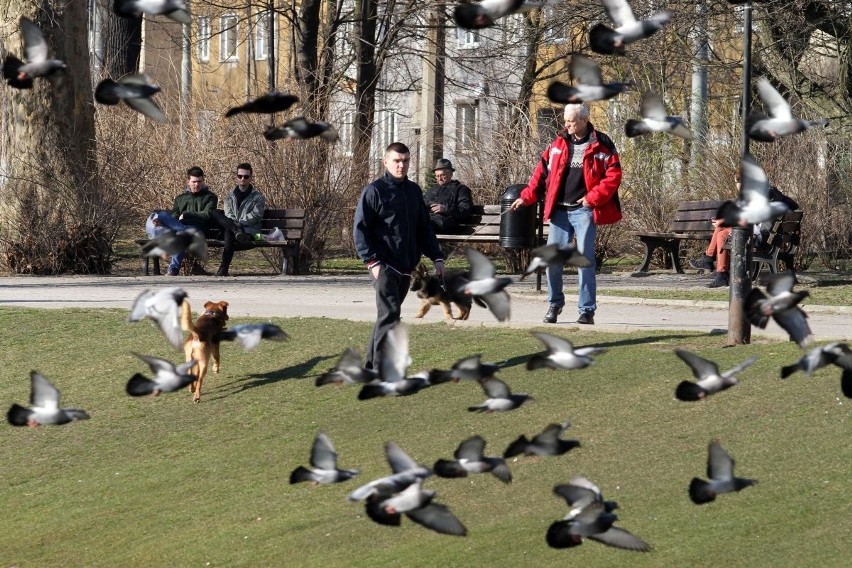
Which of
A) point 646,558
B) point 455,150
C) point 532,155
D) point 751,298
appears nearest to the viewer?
point 751,298

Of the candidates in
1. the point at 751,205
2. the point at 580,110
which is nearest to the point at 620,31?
the point at 751,205

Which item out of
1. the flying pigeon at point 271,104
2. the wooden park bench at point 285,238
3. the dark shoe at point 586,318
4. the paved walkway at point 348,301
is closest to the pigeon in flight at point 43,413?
the flying pigeon at point 271,104

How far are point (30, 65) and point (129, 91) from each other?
0.38 meters

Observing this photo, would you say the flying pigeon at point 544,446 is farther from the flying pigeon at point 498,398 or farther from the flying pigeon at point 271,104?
the flying pigeon at point 271,104

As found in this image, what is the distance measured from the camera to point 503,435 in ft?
34.8

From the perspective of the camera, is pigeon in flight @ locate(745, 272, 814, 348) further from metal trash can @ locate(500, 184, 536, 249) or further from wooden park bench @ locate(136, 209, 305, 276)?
wooden park bench @ locate(136, 209, 305, 276)

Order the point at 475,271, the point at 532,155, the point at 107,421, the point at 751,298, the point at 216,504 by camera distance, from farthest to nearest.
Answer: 1. the point at 532,155
2. the point at 107,421
3. the point at 216,504
4. the point at 475,271
5. the point at 751,298

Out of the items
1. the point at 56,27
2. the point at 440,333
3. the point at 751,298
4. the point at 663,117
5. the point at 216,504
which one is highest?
the point at 56,27

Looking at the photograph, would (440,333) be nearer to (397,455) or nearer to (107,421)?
(107,421)

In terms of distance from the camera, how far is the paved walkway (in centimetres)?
1395

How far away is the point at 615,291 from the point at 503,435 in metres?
7.26

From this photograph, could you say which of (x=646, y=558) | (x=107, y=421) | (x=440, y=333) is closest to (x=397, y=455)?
(x=646, y=558)

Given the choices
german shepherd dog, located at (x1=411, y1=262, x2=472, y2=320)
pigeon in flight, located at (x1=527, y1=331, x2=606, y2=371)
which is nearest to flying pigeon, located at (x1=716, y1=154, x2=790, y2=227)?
pigeon in flight, located at (x1=527, y1=331, x2=606, y2=371)

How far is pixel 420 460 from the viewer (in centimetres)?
1020
